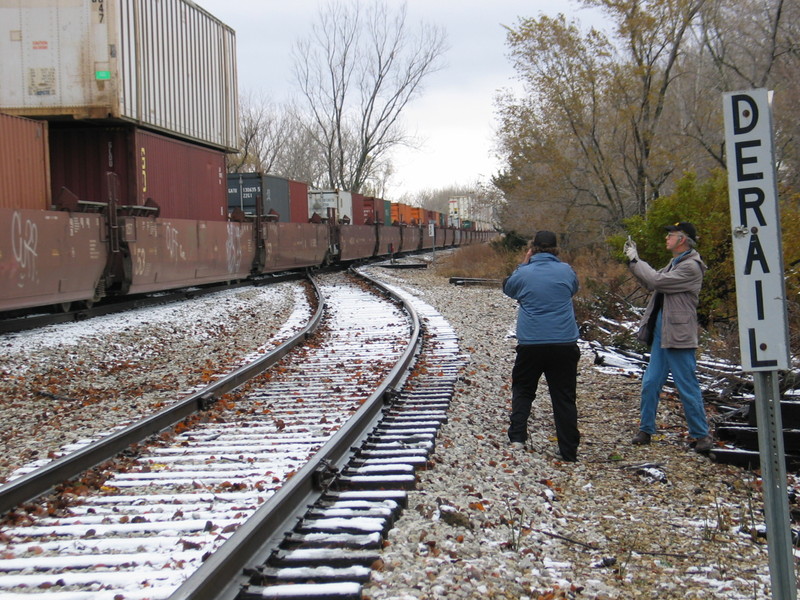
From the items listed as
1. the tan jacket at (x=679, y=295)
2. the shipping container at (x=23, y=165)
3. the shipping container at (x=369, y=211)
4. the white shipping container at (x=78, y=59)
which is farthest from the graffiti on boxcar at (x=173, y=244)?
the shipping container at (x=369, y=211)

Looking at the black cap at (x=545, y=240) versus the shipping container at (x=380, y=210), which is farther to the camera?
the shipping container at (x=380, y=210)

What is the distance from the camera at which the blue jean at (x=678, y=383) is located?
19.1 ft

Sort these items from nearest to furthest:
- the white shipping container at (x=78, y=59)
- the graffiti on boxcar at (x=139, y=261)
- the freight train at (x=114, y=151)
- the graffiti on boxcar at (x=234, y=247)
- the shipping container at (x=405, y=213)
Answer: the freight train at (x=114, y=151), the white shipping container at (x=78, y=59), the graffiti on boxcar at (x=139, y=261), the graffiti on boxcar at (x=234, y=247), the shipping container at (x=405, y=213)

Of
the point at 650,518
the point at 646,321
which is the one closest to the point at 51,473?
the point at 650,518

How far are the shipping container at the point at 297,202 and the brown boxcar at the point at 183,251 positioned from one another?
6389 mm

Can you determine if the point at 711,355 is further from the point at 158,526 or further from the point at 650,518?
the point at 158,526

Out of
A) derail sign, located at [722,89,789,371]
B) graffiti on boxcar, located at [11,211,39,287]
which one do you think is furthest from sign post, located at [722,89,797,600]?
graffiti on boxcar, located at [11,211,39,287]

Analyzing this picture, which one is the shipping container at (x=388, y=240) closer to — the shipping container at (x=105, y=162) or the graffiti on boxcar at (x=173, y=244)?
the graffiti on boxcar at (x=173, y=244)

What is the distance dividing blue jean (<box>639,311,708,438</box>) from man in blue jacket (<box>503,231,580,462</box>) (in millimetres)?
654

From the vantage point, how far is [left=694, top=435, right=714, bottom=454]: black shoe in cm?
575

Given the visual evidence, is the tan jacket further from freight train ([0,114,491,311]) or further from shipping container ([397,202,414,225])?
shipping container ([397,202,414,225])

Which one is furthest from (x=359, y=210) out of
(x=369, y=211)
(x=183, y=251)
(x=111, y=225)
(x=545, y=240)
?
(x=545, y=240)

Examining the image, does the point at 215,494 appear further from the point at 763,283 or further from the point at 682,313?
the point at 682,313

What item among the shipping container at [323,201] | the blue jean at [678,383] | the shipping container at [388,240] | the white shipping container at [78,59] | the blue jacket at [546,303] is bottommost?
the blue jean at [678,383]
